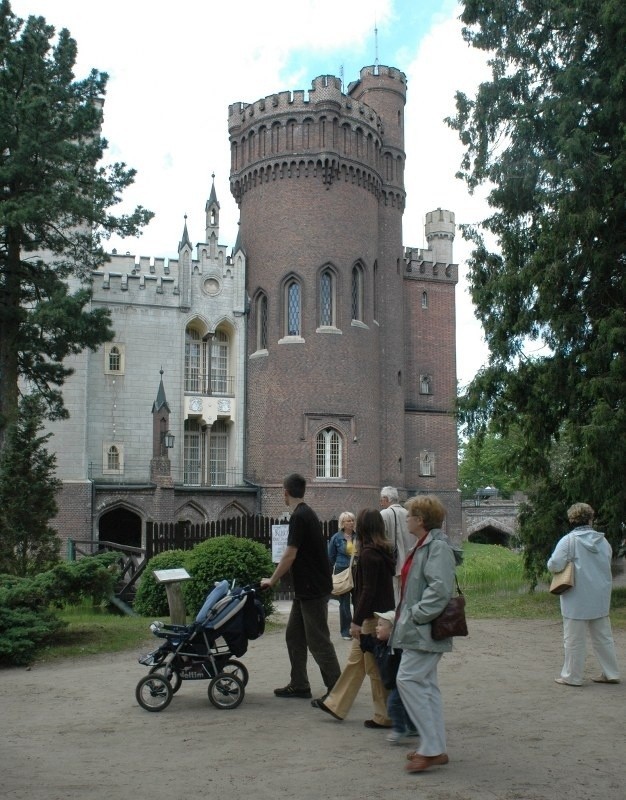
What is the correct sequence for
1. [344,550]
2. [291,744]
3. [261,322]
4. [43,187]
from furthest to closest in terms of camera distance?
1. [261,322]
2. [43,187]
3. [344,550]
4. [291,744]

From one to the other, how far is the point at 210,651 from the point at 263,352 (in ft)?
87.8

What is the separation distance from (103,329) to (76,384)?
39.7 feet

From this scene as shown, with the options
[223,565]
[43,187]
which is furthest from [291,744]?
[43,187]

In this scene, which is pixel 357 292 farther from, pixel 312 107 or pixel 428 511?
pixel 428 511

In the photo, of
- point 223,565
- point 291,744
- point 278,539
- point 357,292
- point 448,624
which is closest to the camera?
point 448,624

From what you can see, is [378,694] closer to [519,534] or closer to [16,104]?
[519,534]

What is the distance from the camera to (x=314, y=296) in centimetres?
3341

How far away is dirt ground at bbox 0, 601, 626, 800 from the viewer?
5207 mm

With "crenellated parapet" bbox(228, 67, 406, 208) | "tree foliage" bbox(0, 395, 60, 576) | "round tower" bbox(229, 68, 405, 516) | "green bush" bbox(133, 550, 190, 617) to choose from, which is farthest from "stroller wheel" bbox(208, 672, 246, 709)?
"crenellated parapet" bbox(228, 67, 406, 208)

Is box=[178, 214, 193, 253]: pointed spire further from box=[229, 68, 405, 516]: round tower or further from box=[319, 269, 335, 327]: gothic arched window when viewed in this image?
box=[319, 269, 335, 327]: gothic arched window

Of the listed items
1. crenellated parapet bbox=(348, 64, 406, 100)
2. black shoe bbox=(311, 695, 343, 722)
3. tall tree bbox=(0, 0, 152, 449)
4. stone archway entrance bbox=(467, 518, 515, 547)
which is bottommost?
stone archway entrance bbox=(467, 518, 515, 547)

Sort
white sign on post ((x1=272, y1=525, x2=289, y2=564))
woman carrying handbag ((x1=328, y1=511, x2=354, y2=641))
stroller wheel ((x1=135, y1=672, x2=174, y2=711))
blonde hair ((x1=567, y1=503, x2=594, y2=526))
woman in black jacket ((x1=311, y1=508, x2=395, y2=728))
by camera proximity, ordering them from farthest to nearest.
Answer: white sign on post ((x1=272, y1=525, x2=289, y2=564))
woman carrying handbag ((x1=328, y1=511, x2=354, y2=641))
blonde hair ((x1=567, y1=503, x2=594, y2=526))
stroller wheel ((x1=135, y1=672, x2=174, y2=711))
woman in black jacket ((x1=311, y1=508, x2=395, y2=728))

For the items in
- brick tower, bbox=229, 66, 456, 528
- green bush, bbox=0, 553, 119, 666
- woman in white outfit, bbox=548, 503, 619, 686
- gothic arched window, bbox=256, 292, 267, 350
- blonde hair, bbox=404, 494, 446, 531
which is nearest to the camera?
blonde hair, bbox=404, 494, 446, 531

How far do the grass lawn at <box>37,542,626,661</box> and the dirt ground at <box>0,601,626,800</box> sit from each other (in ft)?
6.12
